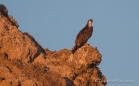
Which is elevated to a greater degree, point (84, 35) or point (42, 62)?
point (84, 35)

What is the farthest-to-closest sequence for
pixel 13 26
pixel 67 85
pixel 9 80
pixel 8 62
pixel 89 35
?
pixel 89 35 → pixel 13 26 → pixel 67 85 → pixel 8 62 → pixel 9 80

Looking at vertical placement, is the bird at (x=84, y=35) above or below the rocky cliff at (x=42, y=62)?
above

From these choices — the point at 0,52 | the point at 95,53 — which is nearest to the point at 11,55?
the point at 0,52

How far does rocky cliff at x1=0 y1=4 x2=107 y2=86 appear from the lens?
14.5 m

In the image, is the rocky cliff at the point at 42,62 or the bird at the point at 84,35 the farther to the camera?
the bird at the point at 84,35

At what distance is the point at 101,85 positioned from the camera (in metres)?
17.6

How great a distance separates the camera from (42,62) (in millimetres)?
17062

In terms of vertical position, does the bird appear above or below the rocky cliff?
above

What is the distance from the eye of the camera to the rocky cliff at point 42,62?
14.5 meters

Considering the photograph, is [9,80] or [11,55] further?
[11,55]

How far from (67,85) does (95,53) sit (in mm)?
2126

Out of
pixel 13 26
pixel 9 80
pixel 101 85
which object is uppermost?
pixel 13 26

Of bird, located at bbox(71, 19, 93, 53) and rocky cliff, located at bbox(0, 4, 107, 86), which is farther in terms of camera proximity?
bird, located at bbox(71, 19, 93, 53)

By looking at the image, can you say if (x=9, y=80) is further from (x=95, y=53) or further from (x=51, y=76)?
(x=95, y=53)
